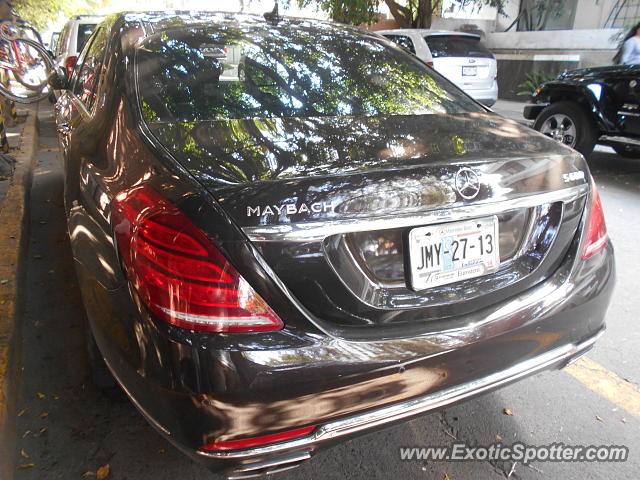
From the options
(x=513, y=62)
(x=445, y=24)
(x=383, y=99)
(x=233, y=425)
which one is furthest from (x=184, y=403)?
(x=445, y=24)

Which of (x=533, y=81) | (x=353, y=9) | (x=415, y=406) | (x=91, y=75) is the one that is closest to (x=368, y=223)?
(x=415, y=406)

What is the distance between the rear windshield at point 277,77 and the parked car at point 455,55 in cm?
630

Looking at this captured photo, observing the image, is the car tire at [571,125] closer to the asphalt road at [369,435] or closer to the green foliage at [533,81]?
the asphalt road at [369,435]

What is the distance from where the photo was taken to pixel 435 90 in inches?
103

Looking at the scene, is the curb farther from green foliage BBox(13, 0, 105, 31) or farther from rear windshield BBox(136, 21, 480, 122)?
green foliage BBox(13, 0, 105, 31)

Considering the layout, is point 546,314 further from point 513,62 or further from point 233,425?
point 513,62

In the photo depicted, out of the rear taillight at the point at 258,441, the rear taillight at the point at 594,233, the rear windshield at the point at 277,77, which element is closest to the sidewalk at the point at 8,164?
the rear windshield at the point at 277,77

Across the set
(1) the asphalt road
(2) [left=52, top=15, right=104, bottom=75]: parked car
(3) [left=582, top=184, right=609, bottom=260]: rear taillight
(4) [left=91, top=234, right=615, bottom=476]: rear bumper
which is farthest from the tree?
(4) [left=91, top=234, right=615, bottom=476]: rear bumper

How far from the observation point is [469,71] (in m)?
8.92

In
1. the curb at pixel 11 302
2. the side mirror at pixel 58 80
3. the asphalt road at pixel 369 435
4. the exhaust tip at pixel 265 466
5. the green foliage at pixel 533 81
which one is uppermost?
the side mirror at pixel 58 80

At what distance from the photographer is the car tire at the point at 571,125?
6.31m

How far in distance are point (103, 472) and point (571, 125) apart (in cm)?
643

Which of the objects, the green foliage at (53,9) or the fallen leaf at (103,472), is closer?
the fallen leaf at (103,472)

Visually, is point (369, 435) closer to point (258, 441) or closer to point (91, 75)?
point (258, 441)
